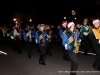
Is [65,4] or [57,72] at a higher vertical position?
[65,4]

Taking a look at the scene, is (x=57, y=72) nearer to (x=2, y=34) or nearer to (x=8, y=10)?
(x=2, y=34)

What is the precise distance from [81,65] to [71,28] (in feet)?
9.29

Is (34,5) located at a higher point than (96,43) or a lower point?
higher

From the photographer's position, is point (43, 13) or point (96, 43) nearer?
point (96, 43)

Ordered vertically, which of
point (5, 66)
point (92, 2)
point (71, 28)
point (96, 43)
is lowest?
point (5, 66)

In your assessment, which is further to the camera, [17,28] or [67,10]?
[67,10]

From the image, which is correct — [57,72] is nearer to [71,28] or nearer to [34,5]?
[71,28]

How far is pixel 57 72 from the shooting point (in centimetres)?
782

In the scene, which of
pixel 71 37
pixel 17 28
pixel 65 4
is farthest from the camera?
pixel 65 4

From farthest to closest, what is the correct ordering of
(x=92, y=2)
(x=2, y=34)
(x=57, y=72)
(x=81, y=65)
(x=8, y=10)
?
(x=8, y=10)
(x=92, y=2)
(x=2, y=34)
(x=81, y=65)
(x=57, y=72)

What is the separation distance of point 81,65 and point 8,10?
1524 inches

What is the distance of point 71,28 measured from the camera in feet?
22.4

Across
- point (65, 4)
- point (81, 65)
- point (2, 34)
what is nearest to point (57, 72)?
point (81, 65)

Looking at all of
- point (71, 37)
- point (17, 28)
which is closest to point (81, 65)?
point (71, 37)
